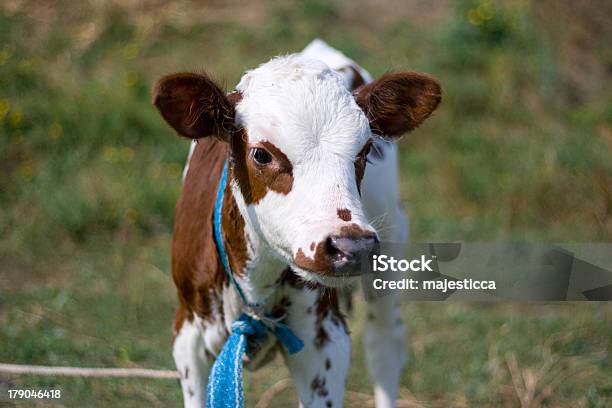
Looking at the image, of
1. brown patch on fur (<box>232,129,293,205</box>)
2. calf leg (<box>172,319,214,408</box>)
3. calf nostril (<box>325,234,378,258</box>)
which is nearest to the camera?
calf nostril (<box>325,234,378,258</box>)

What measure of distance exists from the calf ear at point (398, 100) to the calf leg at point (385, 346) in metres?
1.32

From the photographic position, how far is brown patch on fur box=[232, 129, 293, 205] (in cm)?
277

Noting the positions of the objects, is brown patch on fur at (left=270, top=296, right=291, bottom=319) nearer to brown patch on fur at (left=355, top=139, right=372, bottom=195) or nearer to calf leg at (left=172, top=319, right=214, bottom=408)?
calf leg at (left=172, top=319, right=214, bottom=408)

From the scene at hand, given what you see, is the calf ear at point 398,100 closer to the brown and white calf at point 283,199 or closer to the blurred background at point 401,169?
the brown and white calf at point 283,199

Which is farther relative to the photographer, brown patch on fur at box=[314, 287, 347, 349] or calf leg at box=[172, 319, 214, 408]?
calf leg at box=[172, 319, 214, 408]

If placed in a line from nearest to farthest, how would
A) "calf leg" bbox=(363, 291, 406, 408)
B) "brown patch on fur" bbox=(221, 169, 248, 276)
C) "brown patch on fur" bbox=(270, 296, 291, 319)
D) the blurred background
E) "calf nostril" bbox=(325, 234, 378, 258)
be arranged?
"calf nostril" bbox=(325, 234, 378, 258)
"brown patch on fur" bbox=(221, 169, 248, 276)
"brown patch on fur" bbox=(270, 296, 291, 319)
"calf leg" bbox=(363, 291, 406, 408)
the blurred background

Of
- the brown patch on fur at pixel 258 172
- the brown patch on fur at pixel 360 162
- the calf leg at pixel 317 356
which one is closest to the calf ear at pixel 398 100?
the brown patch on fur at pixel 360 162

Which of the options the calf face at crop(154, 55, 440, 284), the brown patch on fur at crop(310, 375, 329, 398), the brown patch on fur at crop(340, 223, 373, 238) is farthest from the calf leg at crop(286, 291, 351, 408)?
the brown patch on fur at crop(340, 223, 373, 238)

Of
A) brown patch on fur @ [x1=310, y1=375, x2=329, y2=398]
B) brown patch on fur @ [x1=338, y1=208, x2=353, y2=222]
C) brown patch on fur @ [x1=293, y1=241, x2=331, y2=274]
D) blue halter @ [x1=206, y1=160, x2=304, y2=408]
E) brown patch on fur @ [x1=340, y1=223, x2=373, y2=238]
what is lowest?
brown patch on fur @ [x1=310, y1=375, x2=329, y2=398]

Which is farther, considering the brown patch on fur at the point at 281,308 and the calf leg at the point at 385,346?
the calf leg at the point at 385,346

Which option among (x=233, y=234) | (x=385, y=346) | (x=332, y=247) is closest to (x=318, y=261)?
(x=332, y=247)

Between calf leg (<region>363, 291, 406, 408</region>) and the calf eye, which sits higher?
the calf eye

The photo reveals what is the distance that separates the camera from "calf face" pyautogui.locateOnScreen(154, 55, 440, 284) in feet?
8.50

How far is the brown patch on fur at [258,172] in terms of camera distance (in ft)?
9.07
